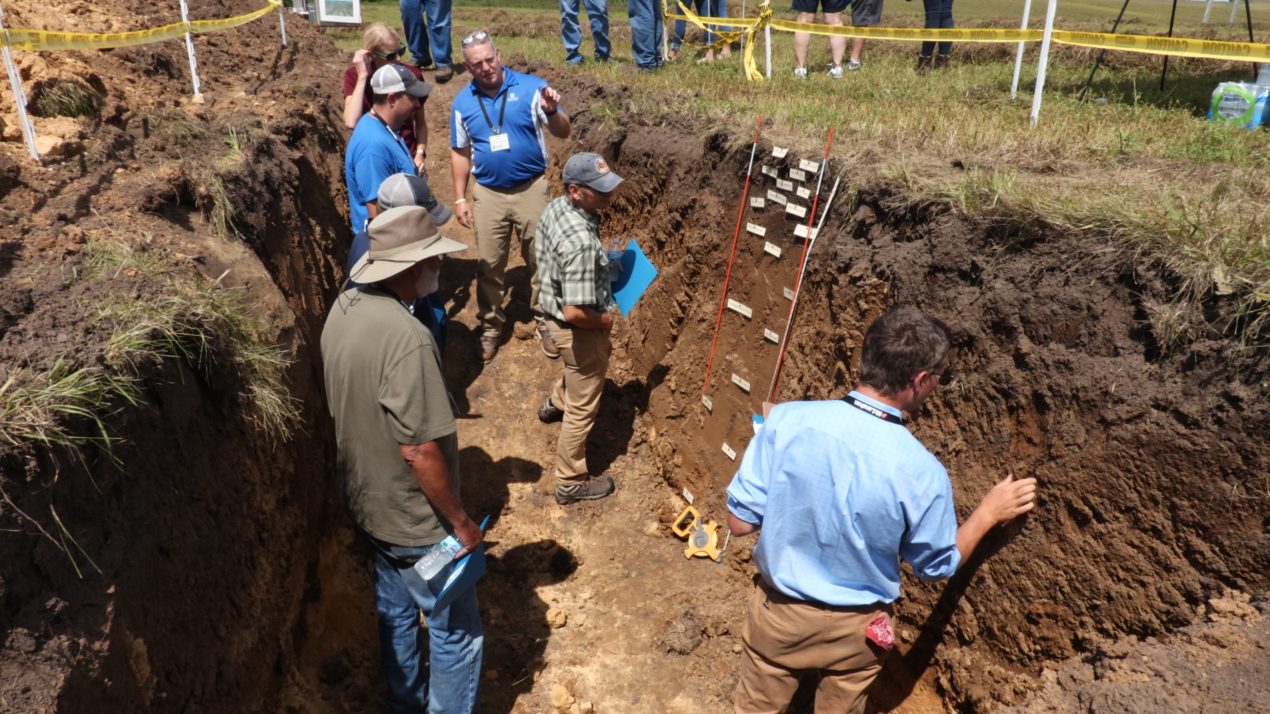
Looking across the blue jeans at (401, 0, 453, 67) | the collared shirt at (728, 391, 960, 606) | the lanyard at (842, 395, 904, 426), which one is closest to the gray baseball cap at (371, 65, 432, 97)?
the collared shirt at (728, 391, 960, 606)

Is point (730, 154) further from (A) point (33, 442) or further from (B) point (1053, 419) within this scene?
(A) point (33, 442)

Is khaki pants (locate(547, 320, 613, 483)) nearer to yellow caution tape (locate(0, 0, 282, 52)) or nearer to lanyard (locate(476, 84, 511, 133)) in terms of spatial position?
lanyard (locate(476, 84, 511, 133))

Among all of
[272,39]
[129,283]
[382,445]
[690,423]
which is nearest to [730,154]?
[690,423]

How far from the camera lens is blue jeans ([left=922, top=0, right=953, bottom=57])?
971 cm

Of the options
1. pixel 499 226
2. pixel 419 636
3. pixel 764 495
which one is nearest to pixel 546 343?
pixel 499 226

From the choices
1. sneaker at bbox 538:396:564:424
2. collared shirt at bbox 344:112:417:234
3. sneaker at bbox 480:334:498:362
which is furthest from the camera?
sneaker at bbox 480:334:498:362

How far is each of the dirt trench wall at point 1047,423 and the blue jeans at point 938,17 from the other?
20.0 feet

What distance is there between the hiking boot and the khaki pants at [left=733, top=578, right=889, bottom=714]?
2.82 metres

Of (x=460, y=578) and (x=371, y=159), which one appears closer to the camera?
(x=460, y=578)

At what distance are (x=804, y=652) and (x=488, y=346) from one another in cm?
495

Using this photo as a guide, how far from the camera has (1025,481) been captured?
3.37 metres

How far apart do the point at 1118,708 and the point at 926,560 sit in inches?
31.4

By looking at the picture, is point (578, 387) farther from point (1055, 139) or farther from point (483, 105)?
point (1055, 139)

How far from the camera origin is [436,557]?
143 inches
